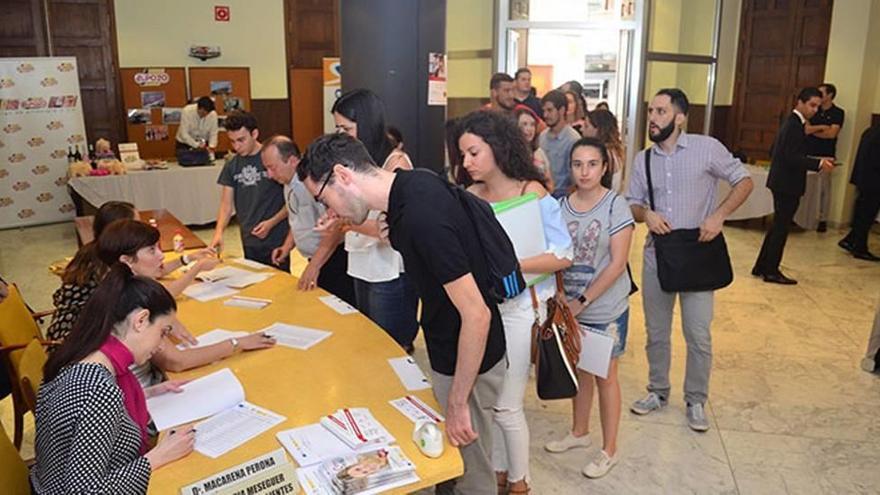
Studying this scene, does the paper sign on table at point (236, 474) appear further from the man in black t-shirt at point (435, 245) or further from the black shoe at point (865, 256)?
the black shoe at point (865, 256)

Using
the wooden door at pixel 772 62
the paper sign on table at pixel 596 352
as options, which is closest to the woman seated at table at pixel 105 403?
the paper sign on table at pixel 596 352

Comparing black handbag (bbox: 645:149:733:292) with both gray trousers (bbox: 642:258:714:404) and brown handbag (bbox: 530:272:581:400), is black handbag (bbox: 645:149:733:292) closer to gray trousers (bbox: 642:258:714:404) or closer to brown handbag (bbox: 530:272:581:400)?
gray trousers (bbox: 642:258:714:404)

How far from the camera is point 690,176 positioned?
124 inches

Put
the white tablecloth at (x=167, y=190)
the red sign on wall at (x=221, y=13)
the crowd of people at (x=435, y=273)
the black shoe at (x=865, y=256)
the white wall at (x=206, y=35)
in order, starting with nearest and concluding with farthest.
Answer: the crowd of people at (x=435, y=273), the black shoe at (x=865, y=256), the white tablecloth at (x=167, y=190), the white wall at (x=206, y=35), the red sign on wall at (x=221, y=13)

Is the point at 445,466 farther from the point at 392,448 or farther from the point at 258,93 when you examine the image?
the point at 258,93

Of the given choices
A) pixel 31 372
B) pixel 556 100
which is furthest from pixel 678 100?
pixel 31 372

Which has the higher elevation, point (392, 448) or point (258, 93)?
point (258, 93)

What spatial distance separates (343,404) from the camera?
2053mm

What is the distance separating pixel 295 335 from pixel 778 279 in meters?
4.66

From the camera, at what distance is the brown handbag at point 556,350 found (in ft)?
8.07

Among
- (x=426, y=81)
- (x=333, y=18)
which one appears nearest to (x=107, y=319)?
(x=426, y=81)

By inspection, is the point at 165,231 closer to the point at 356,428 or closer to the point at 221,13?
the point at 356,428

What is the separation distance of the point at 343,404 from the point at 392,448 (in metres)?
0.30

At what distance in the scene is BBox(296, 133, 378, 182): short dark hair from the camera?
1.79 m
